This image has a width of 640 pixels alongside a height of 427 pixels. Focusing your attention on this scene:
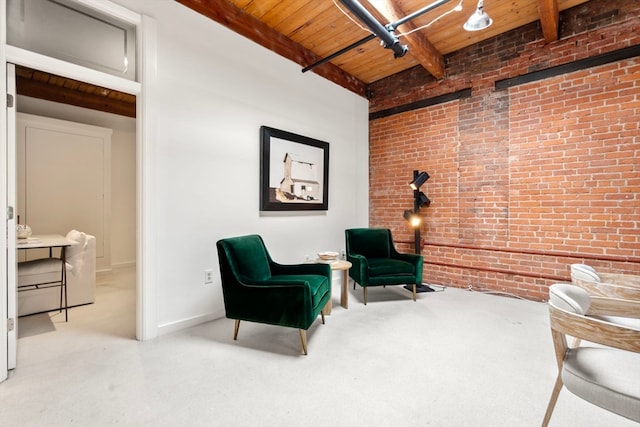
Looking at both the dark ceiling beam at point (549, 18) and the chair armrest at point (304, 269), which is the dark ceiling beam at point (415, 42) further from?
the chair armrest at point (304, 269)

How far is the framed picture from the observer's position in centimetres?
337

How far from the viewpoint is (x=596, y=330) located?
3.55 ft

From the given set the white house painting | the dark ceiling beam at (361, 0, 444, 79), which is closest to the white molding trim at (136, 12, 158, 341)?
the white house painting

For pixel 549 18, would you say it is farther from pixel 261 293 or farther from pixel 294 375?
pixel 294 375

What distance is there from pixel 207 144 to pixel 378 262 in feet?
7.87

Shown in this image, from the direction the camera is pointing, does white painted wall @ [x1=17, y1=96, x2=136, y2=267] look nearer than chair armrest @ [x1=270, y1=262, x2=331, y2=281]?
No

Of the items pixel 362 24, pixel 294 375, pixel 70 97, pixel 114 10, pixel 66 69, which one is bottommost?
pixel 294 375

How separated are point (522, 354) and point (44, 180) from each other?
6.26 meters

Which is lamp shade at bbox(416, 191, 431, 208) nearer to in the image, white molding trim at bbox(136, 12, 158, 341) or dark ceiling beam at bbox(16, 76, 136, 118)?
white molding trim at bbox(136, 12, 158, 341)

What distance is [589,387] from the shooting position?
1.12 meters

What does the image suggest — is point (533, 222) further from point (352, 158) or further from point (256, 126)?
point (256, 126)

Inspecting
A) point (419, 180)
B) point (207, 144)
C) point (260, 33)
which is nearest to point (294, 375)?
point (207, 144)

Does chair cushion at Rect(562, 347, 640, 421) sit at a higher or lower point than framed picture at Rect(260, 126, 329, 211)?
lower

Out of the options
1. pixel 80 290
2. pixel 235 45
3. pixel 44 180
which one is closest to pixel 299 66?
pixel 235 45
